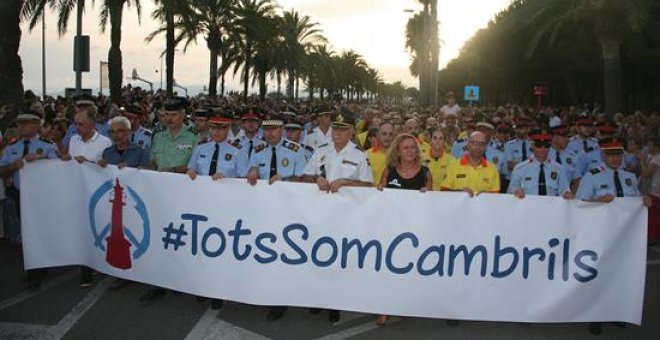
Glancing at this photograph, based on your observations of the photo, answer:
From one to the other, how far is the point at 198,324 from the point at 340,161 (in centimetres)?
207

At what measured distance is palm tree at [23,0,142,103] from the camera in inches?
700

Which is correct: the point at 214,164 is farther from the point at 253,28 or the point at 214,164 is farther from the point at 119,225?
the point at 253,28

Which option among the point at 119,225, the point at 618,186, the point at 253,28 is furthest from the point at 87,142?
the point at 253,28

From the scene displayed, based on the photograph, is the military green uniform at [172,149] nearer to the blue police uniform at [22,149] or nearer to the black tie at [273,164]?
the black tie at [273,164]

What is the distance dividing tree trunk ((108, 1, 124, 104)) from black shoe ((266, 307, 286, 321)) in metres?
15.2

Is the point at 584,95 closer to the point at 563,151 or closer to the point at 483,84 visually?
the point at 483,84

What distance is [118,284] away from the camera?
609cm

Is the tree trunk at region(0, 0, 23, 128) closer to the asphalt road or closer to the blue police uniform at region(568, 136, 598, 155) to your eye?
the asphalt road

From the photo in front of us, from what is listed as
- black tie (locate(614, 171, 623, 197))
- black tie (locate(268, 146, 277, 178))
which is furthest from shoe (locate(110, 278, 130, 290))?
black tie (locate(614, 171, 623, 197))

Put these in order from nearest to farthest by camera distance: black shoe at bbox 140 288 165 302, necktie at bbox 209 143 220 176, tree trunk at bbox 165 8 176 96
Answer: black shoe at bbox 140 288 165 302 → necktie at bbox 209 143 220 176 → tree trunk at bbox 165 8 176 96

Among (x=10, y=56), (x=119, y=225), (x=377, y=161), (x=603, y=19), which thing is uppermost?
(x=603, y=19)

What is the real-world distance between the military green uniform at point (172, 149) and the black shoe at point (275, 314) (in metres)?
2.22

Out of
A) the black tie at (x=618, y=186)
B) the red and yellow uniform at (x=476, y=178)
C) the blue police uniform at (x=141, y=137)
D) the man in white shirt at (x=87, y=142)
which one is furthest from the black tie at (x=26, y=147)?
the black tie at (x=618, y=186)

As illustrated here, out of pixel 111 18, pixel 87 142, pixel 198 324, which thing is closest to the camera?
pixel 198 324
